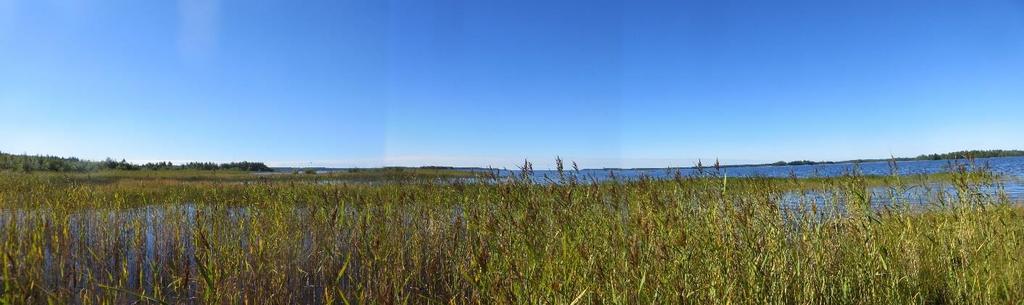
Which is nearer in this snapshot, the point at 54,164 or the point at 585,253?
the point at 585,253

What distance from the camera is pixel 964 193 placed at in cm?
419

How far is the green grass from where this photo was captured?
278 cm

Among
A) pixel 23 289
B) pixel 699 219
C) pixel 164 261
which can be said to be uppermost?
pixel 699 219

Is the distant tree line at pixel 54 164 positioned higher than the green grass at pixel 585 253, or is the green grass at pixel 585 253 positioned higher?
the distant tree line at pixel 54 164

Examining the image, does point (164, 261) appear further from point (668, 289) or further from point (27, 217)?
point (668, 289)

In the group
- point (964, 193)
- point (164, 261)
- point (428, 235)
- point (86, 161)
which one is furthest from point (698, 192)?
point (86, 161)

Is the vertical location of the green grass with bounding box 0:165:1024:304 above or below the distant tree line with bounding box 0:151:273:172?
below

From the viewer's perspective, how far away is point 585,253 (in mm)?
2711

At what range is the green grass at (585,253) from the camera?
110 inches

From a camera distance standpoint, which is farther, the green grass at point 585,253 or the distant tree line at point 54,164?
the distant tree line at point 54,164

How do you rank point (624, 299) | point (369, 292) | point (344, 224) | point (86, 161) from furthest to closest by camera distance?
point (86, 161) → point (344, 224) → point (369, 292) → point (624, 299)

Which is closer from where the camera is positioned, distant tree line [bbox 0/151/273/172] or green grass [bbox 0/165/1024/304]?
green grass [bbox 0/165/1024/304]

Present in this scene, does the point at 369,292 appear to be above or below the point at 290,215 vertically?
below

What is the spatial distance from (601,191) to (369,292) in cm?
→ 265
